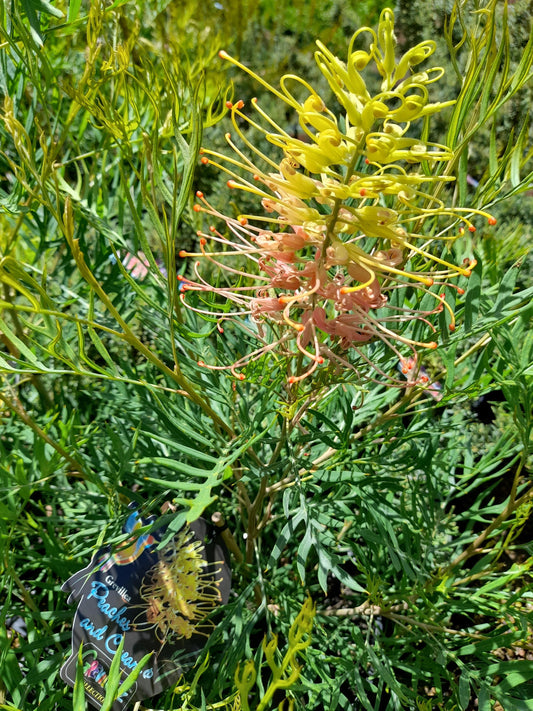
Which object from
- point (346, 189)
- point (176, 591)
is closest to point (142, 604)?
point (176, 591)

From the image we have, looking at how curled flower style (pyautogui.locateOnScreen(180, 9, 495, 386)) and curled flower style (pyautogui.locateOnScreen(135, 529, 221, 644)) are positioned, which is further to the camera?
curled flower style (pyautogui.locateOnScreen(135, 529, 221, 644))

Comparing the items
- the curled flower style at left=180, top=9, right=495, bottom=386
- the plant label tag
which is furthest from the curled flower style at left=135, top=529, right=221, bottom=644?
the curled flower style at left=180, top=9, right=495, bottom=386

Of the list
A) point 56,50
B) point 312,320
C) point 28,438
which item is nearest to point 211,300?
point 312,320

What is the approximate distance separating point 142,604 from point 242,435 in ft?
0.58

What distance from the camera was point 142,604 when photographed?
46 cm

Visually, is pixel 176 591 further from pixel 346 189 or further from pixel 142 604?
pixel 346 189

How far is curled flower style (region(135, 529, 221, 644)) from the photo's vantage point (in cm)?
46

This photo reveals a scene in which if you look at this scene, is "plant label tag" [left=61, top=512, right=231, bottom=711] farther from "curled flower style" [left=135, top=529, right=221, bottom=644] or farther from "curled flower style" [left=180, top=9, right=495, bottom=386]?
"curled flower style" [left=180, top=9, right=495, bottom=386]

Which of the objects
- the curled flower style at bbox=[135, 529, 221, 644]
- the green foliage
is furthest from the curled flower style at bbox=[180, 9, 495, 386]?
the curled flower style at bbox=[135, 529, 221, 644]

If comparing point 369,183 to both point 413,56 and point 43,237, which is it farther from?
point 43,237

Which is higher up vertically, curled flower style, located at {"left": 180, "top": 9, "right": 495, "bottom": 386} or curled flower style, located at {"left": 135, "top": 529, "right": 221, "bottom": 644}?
curled flower style, located at {"left": 180, "top": 9, "right": 495, "bottom": 386}

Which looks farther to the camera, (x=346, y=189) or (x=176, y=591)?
(x=176, y=591)

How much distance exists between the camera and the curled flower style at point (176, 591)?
0.46 m

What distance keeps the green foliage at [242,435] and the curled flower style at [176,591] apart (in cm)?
4
